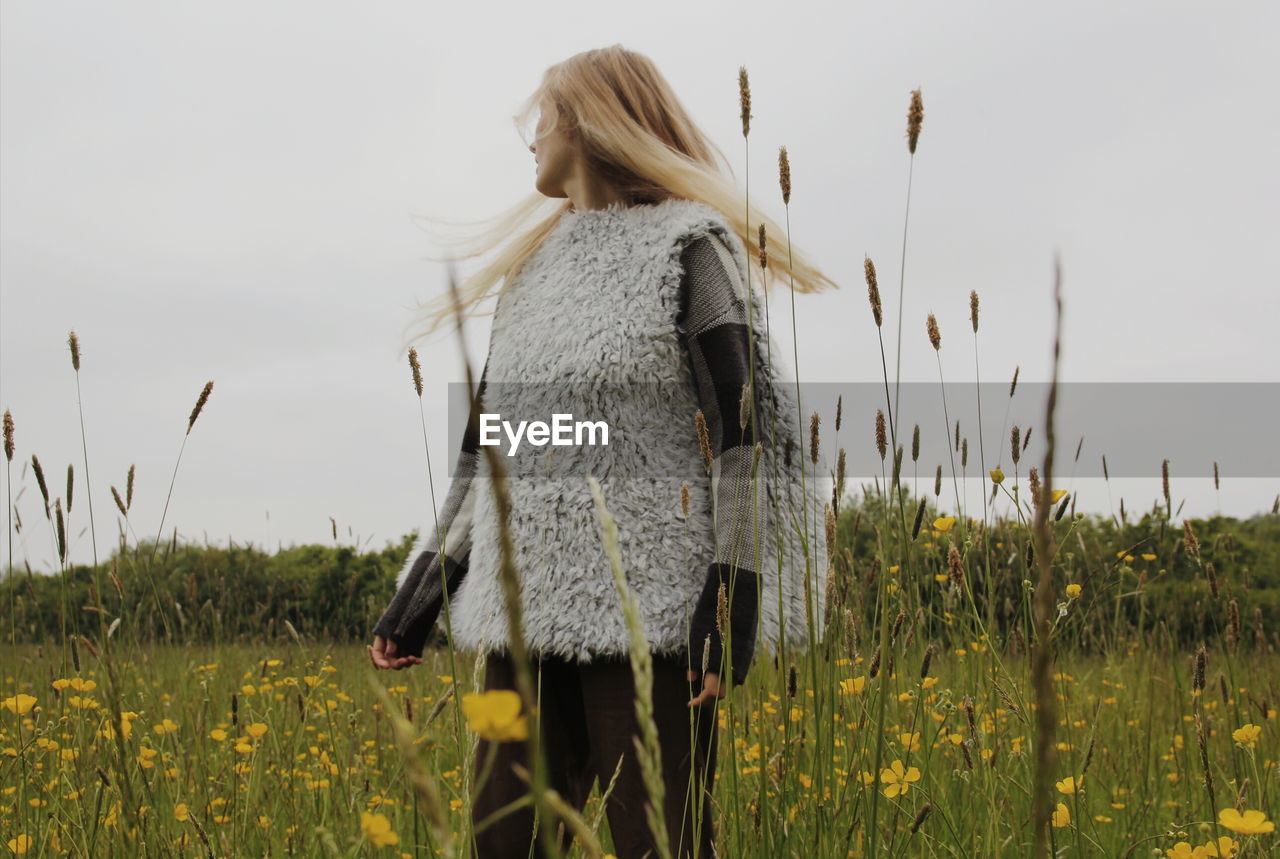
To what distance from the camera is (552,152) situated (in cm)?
229

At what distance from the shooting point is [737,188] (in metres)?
2.44

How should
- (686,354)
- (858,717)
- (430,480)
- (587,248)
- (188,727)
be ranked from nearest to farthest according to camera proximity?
(430,480) → (858,717) → (686,354) → (587,248) → (188,727)

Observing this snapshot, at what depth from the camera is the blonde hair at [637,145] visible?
7.41 feet

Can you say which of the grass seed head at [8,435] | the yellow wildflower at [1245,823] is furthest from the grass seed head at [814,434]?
the grass seed head at [8,435]

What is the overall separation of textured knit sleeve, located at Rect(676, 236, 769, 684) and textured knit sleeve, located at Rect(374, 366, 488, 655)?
1.77 ft

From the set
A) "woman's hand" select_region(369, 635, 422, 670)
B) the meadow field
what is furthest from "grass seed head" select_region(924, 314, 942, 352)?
"woman's hand" select_region(369, 635, 422, 670)

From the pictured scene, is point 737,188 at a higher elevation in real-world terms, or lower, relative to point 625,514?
higher

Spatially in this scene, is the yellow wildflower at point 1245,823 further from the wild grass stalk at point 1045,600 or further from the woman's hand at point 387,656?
the woman's hand at point 387,656

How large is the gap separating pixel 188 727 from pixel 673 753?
6.97ft

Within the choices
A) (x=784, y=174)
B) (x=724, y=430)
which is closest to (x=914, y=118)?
(x=784, y=174)

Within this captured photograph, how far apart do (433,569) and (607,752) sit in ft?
2.08

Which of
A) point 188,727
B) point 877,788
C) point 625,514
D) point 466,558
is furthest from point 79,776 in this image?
point 877,788

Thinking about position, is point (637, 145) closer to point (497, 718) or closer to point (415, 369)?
point (415, 369)

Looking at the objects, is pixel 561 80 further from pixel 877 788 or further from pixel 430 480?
pixel 877 788
